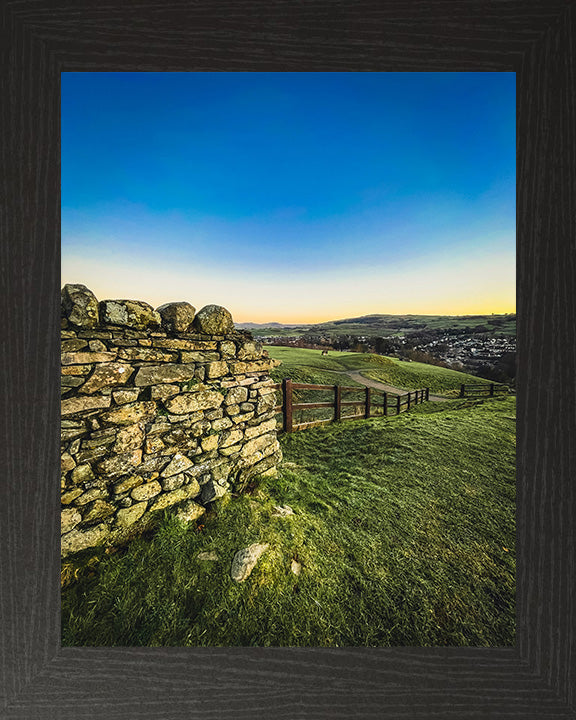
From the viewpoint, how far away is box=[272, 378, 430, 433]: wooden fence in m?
4.52

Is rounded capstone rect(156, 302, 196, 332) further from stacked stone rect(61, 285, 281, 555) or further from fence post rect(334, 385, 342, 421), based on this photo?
fence post rect(334, 385, 342, 421)

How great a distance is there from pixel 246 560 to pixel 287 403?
2.93m

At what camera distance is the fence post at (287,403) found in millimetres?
4473

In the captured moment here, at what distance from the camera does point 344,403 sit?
18.2 ft

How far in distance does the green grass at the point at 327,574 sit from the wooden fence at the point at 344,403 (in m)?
1.79

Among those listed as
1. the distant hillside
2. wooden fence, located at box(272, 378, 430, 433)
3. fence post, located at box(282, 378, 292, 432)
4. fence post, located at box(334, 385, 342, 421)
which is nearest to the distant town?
the distant hillside

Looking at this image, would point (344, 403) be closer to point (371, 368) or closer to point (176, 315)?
point (371, 368)

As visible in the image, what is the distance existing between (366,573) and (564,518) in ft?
3.84

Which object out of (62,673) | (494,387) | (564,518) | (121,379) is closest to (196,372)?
(121,379)

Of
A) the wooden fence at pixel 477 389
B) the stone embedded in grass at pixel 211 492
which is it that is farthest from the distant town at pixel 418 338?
the stone embedded in grass at pixel 211 492

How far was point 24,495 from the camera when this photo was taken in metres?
0.99

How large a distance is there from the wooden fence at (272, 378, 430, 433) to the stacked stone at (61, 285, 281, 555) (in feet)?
6.62

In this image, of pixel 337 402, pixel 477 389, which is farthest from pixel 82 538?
pixel 477 389

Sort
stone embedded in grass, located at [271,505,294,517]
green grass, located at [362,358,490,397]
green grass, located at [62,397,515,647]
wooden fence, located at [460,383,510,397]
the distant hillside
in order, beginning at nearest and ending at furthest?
green grass, located at [62,397,515,647], stone embedded in grass, located at [271,505,294,517], the distant hillside, wooden fence, located at [460,383,510,397], green grass, located at [362,358,490,397]
